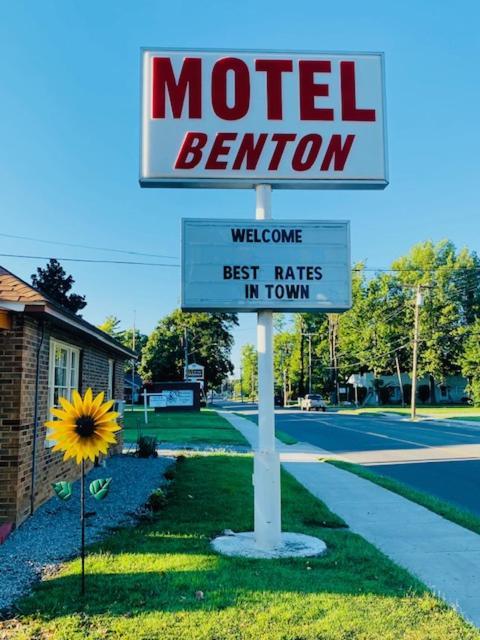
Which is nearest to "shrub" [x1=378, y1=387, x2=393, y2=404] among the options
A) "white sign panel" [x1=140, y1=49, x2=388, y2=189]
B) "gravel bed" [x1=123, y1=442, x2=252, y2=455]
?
"gravel bed" [x1=123, y1=442, x2=252, y2=455]

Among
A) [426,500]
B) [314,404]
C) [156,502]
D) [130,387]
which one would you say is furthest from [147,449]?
[130,387]

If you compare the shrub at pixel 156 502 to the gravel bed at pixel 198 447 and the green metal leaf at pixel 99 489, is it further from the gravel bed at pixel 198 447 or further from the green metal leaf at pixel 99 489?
the gravel bed at pixel 198 447

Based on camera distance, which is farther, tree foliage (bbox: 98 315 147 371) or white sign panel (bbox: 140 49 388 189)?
tree foliage (bbox: 98 315 147 371)

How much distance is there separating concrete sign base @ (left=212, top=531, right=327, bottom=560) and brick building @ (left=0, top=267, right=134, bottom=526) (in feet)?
8.35

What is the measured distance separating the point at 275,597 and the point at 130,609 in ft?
3.78

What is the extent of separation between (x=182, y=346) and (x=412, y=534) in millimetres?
58430

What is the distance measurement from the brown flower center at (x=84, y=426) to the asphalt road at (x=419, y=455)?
693 centimetres

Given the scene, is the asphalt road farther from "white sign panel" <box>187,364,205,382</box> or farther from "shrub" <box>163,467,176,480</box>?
"white sign panel" <box>187,364,205,382</box>

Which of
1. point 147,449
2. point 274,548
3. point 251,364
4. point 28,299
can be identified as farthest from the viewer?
point 251,364

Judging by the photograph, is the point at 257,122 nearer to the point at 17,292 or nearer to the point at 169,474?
the point at 17,292

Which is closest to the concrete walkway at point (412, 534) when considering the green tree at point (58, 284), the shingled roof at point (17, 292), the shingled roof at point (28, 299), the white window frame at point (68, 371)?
the white window frame at point (68, 371)

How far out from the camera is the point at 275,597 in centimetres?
473

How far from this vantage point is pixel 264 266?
6609 millimetres

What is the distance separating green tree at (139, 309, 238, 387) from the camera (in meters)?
64.7
